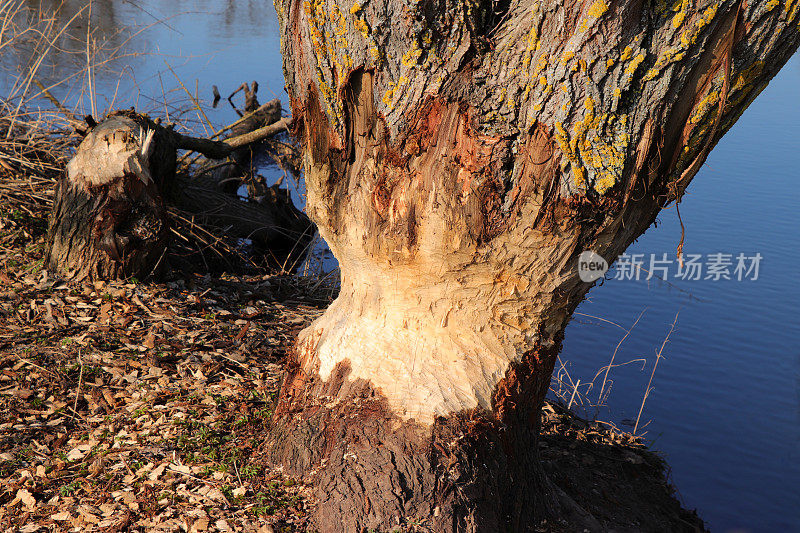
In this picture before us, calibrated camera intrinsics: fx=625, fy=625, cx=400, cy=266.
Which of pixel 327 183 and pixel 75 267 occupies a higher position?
pixel 327 183

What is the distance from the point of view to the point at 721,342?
5.48 metres

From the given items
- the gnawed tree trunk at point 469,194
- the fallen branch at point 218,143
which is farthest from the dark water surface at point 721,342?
the gnawed tree trunk at point 469,194

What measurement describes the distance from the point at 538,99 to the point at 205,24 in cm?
1361

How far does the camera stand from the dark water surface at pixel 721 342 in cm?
443

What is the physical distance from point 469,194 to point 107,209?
9.09 feet

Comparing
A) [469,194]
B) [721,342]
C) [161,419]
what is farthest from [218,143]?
[721,342]

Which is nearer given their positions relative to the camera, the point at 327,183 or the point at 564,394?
the point at 327,183

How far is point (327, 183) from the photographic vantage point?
246cm

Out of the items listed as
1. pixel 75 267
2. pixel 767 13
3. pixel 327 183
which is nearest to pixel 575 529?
pixel 327 183

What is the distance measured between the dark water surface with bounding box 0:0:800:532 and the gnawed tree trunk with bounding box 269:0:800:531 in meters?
2.01

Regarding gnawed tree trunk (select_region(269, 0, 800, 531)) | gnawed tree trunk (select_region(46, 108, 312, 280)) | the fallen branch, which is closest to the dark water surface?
the fallen branch

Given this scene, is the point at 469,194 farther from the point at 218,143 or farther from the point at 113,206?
the point at 218,143

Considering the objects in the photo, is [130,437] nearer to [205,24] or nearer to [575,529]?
[575,529]

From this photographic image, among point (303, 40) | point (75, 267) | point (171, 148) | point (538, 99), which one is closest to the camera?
point (538, 99)
